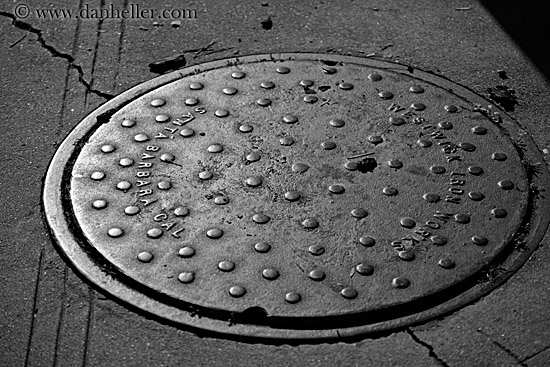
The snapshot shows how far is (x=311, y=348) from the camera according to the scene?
229 centimetres

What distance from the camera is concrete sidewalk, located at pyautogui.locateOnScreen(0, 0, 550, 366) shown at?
7.50 ft

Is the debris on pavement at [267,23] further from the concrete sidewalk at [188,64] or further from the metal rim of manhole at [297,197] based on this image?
the metal rim of manhole at [297,197]

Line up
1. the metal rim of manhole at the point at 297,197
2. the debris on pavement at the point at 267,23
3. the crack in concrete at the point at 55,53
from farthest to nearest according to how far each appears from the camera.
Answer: the debris on pavement at the point at 267,23
the crack in concrete at the point at 55,53
the metal rim of manhole at the point at 297,197

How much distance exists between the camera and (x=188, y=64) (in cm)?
338

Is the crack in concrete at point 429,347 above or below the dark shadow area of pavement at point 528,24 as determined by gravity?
below

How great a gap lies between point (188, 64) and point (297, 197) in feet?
2.99

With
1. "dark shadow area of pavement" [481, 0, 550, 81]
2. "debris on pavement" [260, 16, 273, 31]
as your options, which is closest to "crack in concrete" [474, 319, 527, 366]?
"dark shadow area of pavement" [481, 0, 550, 81]

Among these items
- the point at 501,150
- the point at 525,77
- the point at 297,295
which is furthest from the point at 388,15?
the point at 297,295

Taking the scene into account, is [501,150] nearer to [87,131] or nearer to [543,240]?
[543,240]

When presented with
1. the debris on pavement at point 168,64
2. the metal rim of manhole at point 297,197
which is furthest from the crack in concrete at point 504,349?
the debris on pavement at point 168,64

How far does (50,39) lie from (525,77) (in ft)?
6.25

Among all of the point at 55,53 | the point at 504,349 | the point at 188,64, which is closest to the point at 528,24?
the point at 188,64

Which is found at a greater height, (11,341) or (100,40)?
(100,40)

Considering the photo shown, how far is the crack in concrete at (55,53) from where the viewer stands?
328 centimetres
